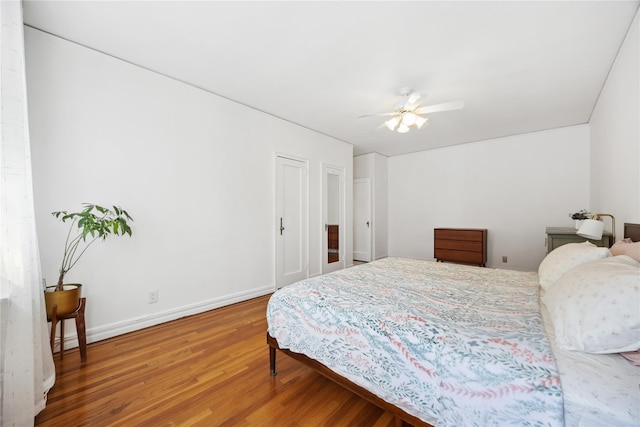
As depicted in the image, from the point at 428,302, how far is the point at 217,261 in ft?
8.19

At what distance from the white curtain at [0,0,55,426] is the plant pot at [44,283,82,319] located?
39 cm

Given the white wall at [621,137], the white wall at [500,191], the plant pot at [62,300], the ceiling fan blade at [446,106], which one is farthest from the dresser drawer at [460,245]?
the plant pot at [62,300]

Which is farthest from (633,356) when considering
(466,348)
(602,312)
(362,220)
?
(362,220)

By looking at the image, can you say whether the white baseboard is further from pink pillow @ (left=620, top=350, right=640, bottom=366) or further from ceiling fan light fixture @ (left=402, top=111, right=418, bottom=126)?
pink pillow @ (left=620, top=350, right=640, bottom=366)

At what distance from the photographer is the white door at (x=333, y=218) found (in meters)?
4.66

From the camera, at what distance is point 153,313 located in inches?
105

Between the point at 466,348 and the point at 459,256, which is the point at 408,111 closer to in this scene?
the point at 466,348

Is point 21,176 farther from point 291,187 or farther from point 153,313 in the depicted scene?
point 291,187

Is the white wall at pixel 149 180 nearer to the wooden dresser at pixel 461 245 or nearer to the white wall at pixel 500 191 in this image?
the wooden dresser at pixel 461 245

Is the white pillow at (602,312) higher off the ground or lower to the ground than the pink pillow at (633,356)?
higher

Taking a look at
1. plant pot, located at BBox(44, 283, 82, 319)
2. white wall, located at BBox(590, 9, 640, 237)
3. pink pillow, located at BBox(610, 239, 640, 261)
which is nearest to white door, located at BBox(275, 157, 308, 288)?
plant pot, located at BBox(44, 283, 82, 319)

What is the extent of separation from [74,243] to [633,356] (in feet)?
11.6

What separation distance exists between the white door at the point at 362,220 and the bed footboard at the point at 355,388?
14.2 ft

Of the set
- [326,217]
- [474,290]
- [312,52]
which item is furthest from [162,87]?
[474,290]
